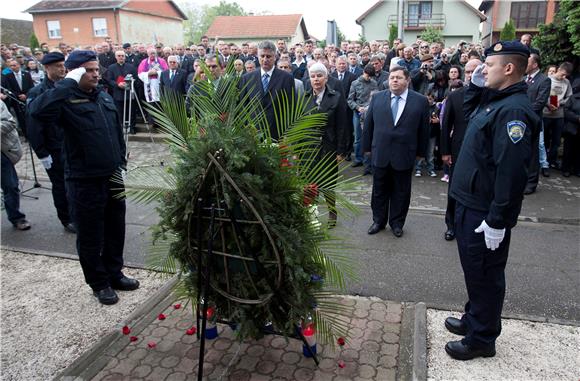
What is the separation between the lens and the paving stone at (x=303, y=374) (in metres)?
2.99

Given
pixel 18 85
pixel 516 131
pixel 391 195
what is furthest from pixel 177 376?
pixel 18 85

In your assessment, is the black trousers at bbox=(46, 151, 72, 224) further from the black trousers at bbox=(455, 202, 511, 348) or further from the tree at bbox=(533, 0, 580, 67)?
the tree at bbox=(533, 0, 580, 67)

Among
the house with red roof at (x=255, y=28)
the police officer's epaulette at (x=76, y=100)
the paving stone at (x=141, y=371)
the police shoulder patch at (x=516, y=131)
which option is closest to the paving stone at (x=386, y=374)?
the paving stone at (x=141, y=371)

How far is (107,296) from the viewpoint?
4105mm

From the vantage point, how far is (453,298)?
13.2 feet

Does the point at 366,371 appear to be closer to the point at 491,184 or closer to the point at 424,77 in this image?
the point at 491,184

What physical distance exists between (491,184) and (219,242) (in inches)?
72.7

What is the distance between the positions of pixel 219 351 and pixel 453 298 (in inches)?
87.4

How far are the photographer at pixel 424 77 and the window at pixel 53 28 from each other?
1425 inches

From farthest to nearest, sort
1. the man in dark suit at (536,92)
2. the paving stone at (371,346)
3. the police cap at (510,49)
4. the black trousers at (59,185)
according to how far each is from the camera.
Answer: the man in dark suit at (536,92)
the black trousers at (59,185)
the paving stone at (371,346)
the police cap at (510,49)

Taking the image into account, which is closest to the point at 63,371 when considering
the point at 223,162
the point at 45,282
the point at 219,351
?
the point at 219,351

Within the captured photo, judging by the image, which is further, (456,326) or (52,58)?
A: (52,58)

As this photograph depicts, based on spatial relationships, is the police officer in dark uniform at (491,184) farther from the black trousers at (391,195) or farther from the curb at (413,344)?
the black trousers at (391,195)

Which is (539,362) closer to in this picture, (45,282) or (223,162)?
(223,162)
